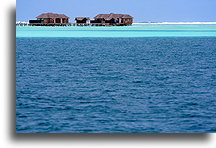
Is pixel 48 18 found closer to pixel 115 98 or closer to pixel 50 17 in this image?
pixel 50 17

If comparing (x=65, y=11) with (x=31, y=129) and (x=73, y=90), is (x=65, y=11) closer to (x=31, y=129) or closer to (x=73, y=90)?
(x=73, y=90)

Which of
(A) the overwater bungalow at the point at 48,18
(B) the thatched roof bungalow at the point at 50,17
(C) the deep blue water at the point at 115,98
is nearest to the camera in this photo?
(C) the deep blue water at the point at 115,98

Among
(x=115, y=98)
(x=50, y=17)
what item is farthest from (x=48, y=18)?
(x=115, y=98)

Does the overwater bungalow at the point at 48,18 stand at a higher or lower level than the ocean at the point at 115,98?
higher

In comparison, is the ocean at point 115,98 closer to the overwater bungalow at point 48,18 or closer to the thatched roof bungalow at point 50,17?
the thatched roof bungalow at point 50,17

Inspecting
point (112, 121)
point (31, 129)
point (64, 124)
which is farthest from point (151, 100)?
point (31, 129)

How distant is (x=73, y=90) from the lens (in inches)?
861

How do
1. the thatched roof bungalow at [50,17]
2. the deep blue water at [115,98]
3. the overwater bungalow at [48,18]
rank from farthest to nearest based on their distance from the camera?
1. the overwater bungalow at [48,18]
2. the thatched roof bungalow at [50,17]
3. the deep blue water at [115,98]

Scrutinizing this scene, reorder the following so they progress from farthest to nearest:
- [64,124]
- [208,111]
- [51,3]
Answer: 1. [51,3]
2. [208,111]
3. [64,124]

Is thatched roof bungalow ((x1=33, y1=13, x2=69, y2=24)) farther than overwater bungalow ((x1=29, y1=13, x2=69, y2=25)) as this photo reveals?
No

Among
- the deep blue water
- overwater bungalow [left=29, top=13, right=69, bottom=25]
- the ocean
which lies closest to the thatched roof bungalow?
overwater bungalow [left=29, top=13, right=69, bottom=25]

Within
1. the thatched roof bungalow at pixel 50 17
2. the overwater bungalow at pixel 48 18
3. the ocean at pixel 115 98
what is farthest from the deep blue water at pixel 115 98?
the thatched roof bungalow at pixel 50 17

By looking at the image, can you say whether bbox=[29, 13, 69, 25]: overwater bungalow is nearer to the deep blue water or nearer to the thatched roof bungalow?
the thatched roof bungalow

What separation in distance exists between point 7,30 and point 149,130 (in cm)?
613
